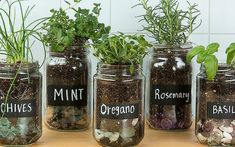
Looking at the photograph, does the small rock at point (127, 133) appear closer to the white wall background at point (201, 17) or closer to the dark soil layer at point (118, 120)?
the dark soil layer at point (118, 120)

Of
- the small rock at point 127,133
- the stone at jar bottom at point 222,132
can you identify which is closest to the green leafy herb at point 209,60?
the stone at jar bottom at point 222,132

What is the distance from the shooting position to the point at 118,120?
3.67ft

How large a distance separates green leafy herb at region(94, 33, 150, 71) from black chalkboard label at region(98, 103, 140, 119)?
0.09 meters

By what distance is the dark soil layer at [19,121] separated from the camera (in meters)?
1.13

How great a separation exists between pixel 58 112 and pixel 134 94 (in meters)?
0.24

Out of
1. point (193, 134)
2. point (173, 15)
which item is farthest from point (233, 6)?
point (193, 134)

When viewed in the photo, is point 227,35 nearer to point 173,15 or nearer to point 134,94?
point 173,15

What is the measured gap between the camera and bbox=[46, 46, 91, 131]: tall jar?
1.27m

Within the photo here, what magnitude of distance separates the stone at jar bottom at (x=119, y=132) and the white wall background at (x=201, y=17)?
1.31 feet

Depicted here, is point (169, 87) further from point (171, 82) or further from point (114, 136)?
point (114, 136)

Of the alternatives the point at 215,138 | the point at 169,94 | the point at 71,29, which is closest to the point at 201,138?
the point at 215,138

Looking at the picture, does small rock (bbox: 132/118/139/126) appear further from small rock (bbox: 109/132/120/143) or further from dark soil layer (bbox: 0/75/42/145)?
dark soil layer (bbox: 0/75/42/145)

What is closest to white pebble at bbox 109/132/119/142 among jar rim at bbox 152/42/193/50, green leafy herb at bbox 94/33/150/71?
green leafy herb at bbox 94/33/150/71

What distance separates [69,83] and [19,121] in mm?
182
